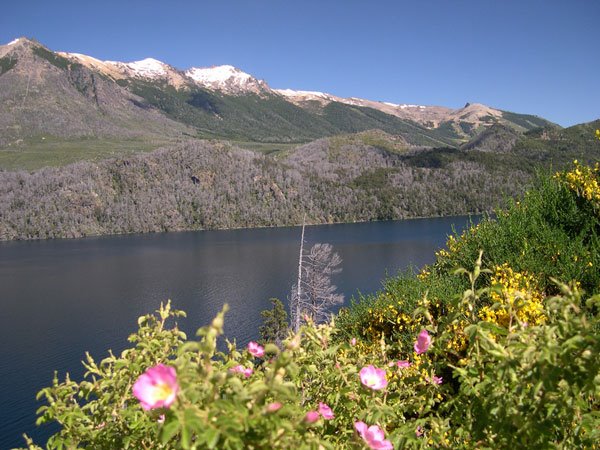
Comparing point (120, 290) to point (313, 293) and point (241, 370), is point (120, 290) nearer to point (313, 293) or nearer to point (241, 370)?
point (313, 293)

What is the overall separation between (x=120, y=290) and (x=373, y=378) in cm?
5800

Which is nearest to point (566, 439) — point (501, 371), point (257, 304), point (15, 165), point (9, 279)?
point (501, 371)

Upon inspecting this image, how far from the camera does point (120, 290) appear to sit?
5594cm

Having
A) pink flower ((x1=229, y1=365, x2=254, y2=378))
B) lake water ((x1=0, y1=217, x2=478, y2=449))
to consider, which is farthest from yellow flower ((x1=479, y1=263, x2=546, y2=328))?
lake water ((x1=0, y1=217, x2=478, y2=449))

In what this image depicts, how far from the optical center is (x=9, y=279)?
64.4 metres

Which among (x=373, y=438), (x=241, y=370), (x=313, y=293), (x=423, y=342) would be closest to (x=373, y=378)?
(x=423, y=342)

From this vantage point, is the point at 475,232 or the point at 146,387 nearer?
the point at 146,387

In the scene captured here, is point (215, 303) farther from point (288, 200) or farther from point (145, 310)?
point (288, 200)

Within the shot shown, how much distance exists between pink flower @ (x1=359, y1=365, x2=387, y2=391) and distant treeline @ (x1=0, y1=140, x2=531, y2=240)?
5648 inches

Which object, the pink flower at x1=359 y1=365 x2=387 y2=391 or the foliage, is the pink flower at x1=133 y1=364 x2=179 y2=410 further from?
the pink flower at x1=359 y1=365 x2=387 y2=391

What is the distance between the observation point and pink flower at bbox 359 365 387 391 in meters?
2.54

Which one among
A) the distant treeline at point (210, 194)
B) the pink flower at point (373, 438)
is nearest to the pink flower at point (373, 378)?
the pink flower at point (373, 438)

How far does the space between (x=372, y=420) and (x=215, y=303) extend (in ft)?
154

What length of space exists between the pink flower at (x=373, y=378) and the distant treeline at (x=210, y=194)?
143 m
